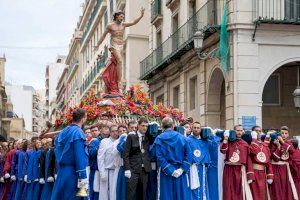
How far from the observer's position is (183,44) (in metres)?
25.2

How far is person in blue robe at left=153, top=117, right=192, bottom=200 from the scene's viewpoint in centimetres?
1185

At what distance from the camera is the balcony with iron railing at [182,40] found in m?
23.1

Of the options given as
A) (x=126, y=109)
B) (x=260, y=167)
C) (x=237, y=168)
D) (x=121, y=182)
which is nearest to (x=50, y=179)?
(x=121, y=182)

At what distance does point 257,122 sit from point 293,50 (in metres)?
2.75

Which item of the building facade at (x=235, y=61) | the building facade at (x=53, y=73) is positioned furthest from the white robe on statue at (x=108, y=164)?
the building facade at (x=53, y=73)

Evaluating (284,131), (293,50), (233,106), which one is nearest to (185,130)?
(284,131)

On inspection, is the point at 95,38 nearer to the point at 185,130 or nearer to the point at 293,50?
the point at 293,50

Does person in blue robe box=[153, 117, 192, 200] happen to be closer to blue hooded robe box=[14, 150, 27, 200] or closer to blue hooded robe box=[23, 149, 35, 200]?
blue hooded robe box=[23, 149, 35, 200]

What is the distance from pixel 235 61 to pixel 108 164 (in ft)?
29.3

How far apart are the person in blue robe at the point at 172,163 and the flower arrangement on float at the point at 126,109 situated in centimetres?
479

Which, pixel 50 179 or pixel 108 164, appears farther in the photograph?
pixel 50 179

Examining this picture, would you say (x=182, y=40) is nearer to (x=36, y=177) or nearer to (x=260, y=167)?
(x=36, y=177)

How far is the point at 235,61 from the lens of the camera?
20922 mm

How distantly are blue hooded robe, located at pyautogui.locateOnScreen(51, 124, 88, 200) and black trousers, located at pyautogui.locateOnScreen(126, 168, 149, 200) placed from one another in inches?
80.8
